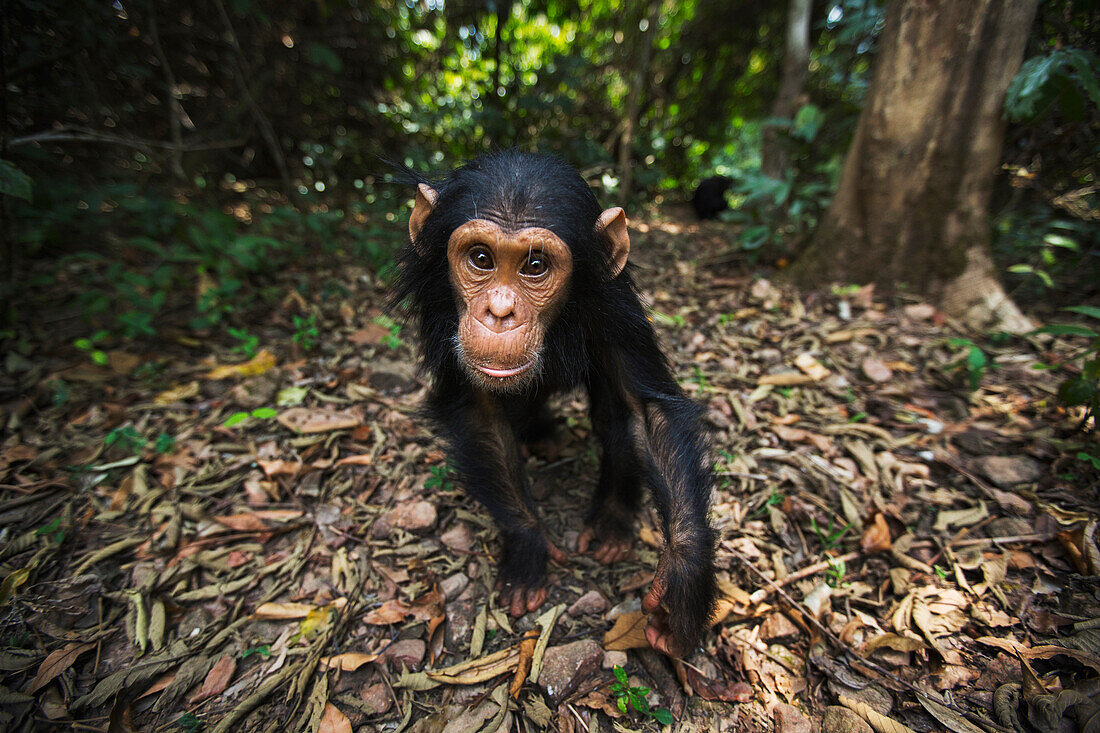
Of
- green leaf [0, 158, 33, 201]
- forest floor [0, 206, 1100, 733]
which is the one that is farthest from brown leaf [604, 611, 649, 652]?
green leaf [0, 158, 33, 201]

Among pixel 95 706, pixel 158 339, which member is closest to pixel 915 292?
pixel 95 706

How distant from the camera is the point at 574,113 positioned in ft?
29.5

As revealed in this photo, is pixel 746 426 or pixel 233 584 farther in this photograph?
pixel 746 426

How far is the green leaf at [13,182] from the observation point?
261 centimetres

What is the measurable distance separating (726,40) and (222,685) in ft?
38.3

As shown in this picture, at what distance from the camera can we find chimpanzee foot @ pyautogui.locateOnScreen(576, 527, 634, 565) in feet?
9.02

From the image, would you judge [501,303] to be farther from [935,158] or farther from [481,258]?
[935,158]

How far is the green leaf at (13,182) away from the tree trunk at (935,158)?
6217 millimetres

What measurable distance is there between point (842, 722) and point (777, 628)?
433mm

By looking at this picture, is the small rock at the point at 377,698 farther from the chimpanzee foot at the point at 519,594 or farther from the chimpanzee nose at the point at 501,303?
the chimpanzee nose at the point at 501,303

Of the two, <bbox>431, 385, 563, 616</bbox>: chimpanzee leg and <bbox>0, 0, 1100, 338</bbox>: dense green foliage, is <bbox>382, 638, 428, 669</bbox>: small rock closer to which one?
<bbox>431, 385, 563, 616</bbox>: chimpanzee leg

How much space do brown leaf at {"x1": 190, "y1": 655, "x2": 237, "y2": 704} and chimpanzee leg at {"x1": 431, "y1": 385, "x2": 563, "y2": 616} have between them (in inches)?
49.9

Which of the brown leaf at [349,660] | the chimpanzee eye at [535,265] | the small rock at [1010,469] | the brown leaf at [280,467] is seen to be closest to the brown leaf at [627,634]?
the brown leaf at [349,660]

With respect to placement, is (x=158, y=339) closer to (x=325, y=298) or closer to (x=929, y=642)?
(x=325, y=298)
